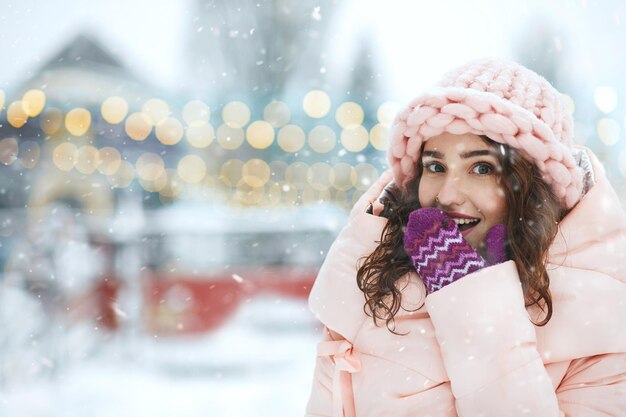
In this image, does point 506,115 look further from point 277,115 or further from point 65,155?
point 277,115

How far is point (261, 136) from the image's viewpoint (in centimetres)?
1210

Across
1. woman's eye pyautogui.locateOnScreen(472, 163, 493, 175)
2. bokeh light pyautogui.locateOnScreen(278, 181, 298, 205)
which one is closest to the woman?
woman's eye pyautogui.locateOnScreen(472, 163, 493, 175)

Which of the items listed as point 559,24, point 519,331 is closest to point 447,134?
point 519,331

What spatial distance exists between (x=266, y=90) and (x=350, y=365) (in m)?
17.6

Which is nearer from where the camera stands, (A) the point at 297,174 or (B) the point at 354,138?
(B) the point at 354,138

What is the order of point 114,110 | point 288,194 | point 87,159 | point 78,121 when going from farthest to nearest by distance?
point 288,194, point 87,159, point 114,110, point 78,121

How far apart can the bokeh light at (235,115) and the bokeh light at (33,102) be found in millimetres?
4115

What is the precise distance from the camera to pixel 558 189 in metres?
1.58

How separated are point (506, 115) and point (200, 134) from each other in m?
11.7

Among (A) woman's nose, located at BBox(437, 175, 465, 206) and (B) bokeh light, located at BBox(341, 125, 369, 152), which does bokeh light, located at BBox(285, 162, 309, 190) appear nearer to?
(B) bokeh light, located at BBox(341, 125, 369, 152)

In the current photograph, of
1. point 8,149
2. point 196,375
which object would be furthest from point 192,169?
point 196,375

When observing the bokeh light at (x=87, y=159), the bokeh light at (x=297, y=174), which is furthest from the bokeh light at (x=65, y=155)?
the bokeh light at (x=297, y=174)

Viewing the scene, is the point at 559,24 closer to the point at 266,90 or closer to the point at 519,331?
the point at 266,90

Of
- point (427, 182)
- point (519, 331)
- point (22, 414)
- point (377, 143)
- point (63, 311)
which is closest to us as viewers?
point (519, 331)
